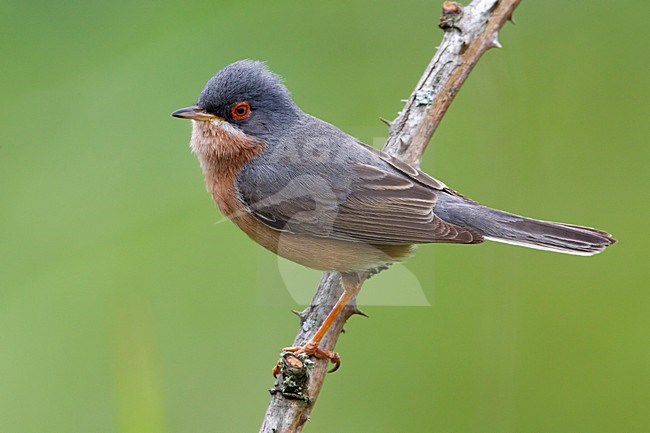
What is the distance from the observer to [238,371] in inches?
183

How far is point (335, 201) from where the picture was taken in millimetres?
4273

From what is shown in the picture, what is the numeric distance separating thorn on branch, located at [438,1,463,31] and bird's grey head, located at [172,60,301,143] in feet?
3.42

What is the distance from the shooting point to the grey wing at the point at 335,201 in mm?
4207

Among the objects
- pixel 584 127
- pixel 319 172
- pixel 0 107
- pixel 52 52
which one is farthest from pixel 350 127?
pixel 0 107

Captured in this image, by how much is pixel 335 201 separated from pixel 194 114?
95 cm

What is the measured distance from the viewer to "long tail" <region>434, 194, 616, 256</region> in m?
4.00

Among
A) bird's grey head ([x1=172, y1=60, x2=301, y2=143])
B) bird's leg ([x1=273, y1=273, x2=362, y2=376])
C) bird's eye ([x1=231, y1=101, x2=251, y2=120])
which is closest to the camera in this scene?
bird's leg ([x1=273, y1=273, x2=362, y2=376])

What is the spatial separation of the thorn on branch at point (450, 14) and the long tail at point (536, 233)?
3.65ft

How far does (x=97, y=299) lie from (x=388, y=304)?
1865 millimetres

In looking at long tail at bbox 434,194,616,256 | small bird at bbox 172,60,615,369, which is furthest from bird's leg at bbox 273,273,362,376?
long tail at bbox 434,194,616,256

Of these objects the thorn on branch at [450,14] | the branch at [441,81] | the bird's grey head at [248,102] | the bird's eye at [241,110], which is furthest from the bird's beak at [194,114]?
the thorn on branch at [450,14]

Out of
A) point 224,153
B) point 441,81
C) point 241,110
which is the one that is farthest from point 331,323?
point 441,81

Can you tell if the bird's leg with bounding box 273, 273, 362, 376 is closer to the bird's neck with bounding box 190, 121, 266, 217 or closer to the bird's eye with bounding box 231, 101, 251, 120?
the bird's neck with bounding box 190, 121, 266, 217

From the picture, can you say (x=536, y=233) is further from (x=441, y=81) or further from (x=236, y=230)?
(x=236, y=230)
